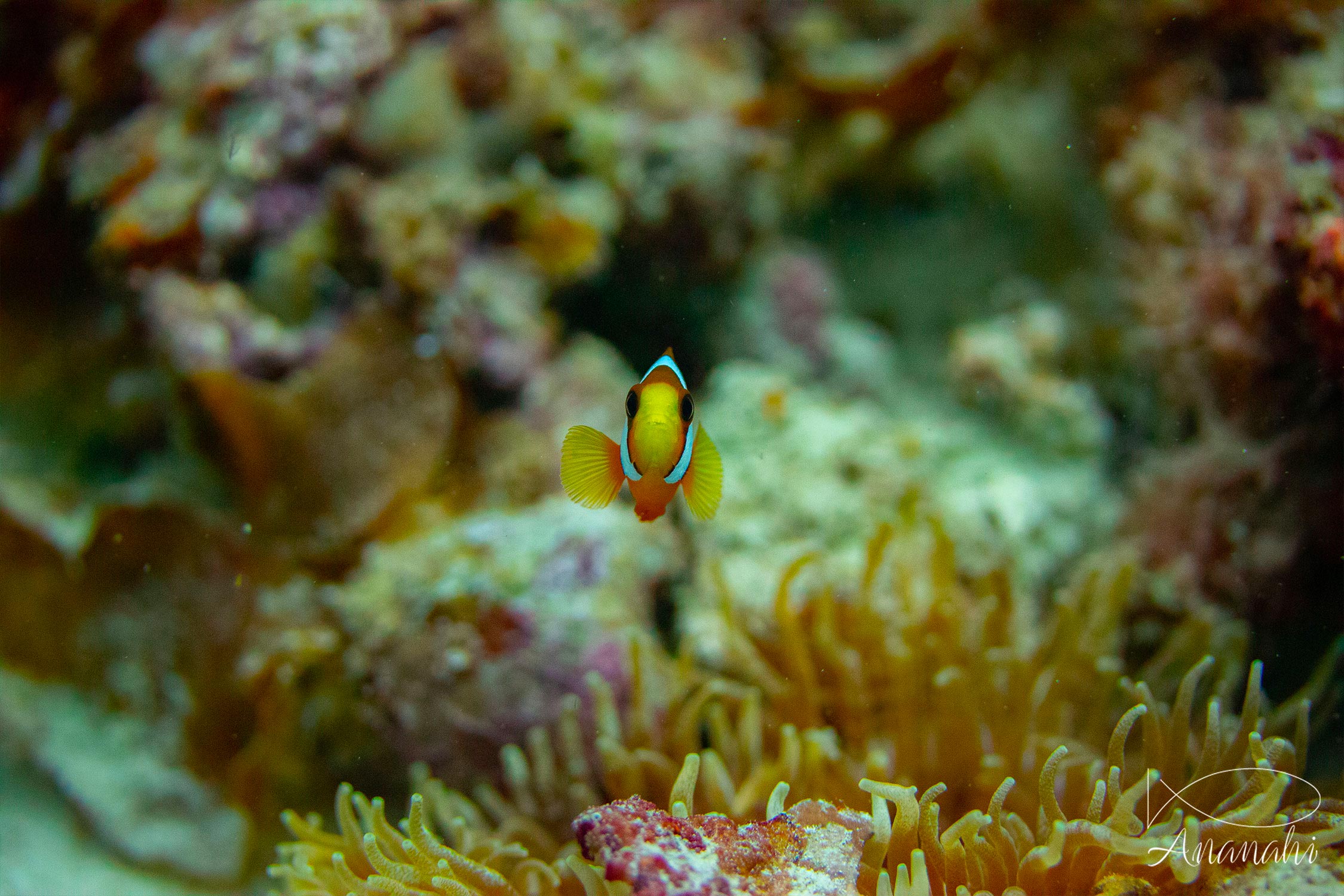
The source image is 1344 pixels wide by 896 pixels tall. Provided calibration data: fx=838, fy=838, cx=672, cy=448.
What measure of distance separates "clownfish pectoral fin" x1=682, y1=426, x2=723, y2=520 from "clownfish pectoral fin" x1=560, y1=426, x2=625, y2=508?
13 cm

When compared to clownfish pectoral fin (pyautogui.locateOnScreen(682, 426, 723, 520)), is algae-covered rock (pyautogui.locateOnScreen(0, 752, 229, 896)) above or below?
below

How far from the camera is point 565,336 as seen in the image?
337 centimetres

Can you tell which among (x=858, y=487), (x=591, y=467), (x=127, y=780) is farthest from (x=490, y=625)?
(x=127, y=780)

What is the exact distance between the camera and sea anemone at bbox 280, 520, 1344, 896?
5.03ft

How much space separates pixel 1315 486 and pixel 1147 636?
0.65 m

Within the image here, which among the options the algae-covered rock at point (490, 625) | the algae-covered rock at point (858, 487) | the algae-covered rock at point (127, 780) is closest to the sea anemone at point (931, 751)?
the algae-covered rock at point (490, 625)

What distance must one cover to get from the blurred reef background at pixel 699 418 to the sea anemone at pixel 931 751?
1cm

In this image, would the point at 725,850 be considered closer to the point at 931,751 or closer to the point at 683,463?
the point at 683,463

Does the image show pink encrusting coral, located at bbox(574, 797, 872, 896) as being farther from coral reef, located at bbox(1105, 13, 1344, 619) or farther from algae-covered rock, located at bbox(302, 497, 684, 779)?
coral reef, located at bbox(1105, 13, 1344, 619)

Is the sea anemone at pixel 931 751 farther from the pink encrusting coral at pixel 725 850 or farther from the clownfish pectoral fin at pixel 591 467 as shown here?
the clownfish pectoral fin at pixel 591 467

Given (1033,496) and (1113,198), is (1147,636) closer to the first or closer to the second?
(1033,496)

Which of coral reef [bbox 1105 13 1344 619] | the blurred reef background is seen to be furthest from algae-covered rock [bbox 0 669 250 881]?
coral reef [bbox 1105 13 1344 619]

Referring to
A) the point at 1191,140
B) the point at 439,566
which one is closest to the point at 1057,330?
the point at 1191,140

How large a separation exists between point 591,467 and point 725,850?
0.67 m
